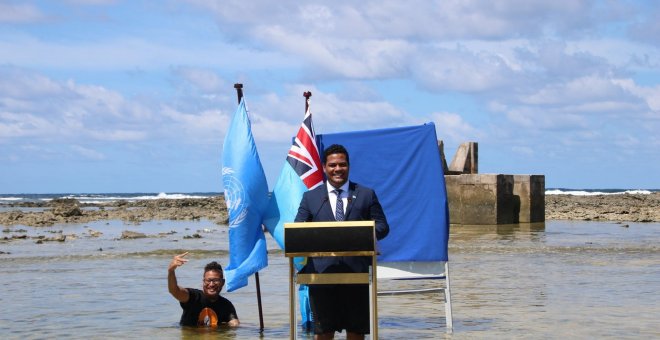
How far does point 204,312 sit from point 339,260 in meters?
4.01

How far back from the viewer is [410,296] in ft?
44.2

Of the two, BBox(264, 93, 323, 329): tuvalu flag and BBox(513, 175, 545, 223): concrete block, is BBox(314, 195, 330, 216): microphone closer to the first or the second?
BBox(264, 93, 323, 329): tuvalu flag

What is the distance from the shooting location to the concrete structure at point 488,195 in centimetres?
2867

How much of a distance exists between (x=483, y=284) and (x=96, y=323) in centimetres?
575

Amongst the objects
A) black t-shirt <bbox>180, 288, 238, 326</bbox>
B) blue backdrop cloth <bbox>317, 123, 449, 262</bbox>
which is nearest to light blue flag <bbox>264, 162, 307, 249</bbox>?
blue backdrop cloth <bbox>317, 123, 449, 262</bbox>

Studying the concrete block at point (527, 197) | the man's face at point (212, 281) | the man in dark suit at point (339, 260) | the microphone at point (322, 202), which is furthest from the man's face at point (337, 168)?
the concrete block at point (527, 197)

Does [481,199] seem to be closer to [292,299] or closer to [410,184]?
[410,184]

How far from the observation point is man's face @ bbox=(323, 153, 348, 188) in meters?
7.23

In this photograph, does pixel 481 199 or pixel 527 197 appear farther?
pixel 527 197

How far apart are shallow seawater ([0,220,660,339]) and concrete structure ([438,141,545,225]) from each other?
426 cm

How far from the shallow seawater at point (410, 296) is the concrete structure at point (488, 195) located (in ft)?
14.0

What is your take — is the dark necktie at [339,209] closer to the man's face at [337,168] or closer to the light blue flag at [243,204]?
the man's face at [337,168]

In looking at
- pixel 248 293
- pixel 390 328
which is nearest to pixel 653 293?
pixel 390 328

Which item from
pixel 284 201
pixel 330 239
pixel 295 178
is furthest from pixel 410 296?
pixel 330 239
